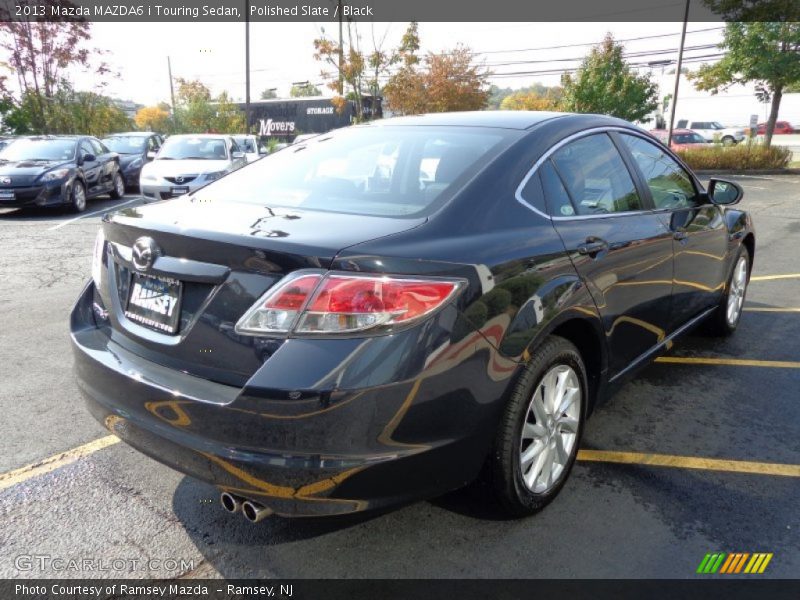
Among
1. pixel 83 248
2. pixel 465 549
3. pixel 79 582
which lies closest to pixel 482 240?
pixel 465 549

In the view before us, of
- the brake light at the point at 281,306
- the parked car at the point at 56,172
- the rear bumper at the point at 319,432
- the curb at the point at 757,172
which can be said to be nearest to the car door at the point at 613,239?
the rear bumper at the point at 319,432

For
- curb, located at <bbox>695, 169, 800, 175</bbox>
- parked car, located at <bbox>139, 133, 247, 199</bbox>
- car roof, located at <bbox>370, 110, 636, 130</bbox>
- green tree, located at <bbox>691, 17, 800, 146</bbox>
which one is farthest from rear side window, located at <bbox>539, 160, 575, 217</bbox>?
green tree, located at <bbox>691, 17, 800, 146</bbox>

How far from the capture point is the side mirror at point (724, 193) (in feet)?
13.9

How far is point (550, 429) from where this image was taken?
104 inches

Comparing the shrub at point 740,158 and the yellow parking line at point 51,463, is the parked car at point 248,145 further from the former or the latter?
the shrub at point 740,158

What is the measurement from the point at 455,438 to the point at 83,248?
27.1 feet

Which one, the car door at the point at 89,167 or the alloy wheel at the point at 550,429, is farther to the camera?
the car door at the point at 89,167

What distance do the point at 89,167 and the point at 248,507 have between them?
43.1 ft

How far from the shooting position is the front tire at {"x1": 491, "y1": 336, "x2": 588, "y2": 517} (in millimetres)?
2371

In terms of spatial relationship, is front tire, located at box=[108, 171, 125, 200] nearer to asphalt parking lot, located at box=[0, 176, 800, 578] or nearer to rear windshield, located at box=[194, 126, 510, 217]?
asphalt parking lot, located at box=[0, 176, 800, 578]

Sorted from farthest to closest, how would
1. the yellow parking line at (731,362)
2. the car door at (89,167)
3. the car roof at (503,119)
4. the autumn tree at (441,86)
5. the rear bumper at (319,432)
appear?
1. the autumn tree at (441,86)
2. the car door at (89,167)
3. the yellow parking line at (731,362)
4. the car roof at (503,119)
5. the rear bumper at (319,432)

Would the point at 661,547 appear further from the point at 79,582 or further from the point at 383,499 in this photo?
the point at 79,582

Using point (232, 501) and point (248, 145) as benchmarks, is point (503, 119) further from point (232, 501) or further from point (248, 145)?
point (248, 145)

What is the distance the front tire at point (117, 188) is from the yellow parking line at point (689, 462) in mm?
14089
